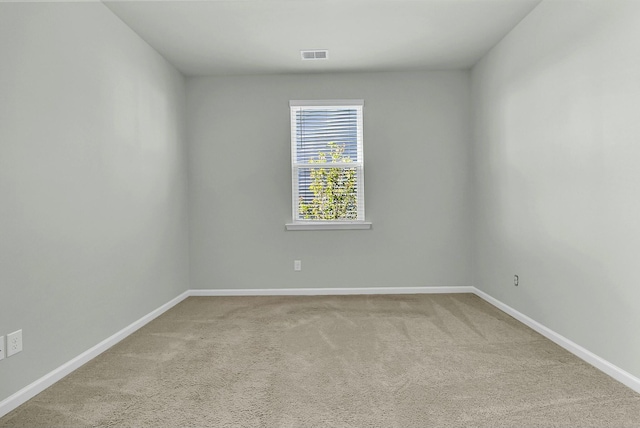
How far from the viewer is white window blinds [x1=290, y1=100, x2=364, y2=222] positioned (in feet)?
16.0

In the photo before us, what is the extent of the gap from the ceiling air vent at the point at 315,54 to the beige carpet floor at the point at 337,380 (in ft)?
8.83

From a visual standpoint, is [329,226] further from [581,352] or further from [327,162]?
[581,352]

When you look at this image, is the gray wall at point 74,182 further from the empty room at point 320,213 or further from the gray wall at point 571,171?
Answer: the gray wall at point 571,171

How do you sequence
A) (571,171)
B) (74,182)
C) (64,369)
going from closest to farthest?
(64,369) < (74,182) < (571,171)

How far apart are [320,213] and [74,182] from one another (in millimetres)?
2766

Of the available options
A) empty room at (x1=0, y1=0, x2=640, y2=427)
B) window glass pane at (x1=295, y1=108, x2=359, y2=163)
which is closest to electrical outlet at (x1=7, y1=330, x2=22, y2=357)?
empty room at (x1=0, y1=0, x2=640, y2=427)

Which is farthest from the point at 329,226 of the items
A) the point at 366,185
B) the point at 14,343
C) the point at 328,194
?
the point at 14,343

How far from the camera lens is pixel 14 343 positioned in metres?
2.15

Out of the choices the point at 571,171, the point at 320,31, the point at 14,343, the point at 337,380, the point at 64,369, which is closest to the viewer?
the point at 14,343

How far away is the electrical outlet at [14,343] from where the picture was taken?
6.95 feet

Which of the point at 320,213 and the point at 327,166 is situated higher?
the point at 327,166

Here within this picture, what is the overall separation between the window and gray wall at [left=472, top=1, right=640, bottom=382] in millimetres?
1546

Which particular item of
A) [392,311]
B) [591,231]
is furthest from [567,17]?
[392,311]

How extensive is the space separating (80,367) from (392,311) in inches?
106
